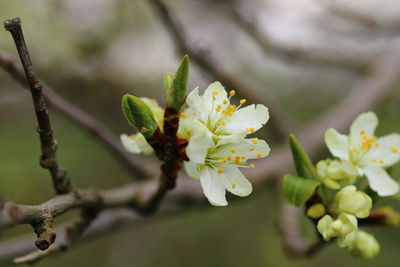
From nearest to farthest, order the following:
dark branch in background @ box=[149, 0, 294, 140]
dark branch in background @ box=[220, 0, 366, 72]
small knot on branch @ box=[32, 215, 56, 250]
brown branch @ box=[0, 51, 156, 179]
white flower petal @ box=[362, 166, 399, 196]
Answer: small knot on branch @ box=[32, 215, 56, 250], white flower petal @ box=[362, 166, 399, 196], brown branch @ box=[0, 51, 156, 179], dark branch in background @ box=[149, 0, 294, 140], dark branch in background @ box=[220, 0, 366, 72]

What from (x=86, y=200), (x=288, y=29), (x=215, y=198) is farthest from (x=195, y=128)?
(x=288, y=29)

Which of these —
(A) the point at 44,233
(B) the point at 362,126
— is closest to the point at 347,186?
(B) the point at 362,126

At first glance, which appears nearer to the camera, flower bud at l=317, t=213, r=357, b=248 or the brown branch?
flower bud at l=317, t=213, r=357, b=248

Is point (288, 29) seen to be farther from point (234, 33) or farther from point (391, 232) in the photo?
point (391, 232)

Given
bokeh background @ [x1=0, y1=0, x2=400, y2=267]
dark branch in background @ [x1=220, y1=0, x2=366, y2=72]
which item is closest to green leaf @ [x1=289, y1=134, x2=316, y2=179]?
bokeh background @ [x1=0, y1=0, x2=400, y2=267]

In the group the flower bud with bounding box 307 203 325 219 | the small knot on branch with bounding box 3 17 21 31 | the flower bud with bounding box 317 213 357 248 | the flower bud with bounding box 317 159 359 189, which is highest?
the small knot on branch with bounding box 3 17 21 31

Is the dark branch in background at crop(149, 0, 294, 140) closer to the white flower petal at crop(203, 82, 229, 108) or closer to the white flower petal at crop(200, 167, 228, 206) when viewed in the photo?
the white flower petal at crop(203, 82, 229, 108)

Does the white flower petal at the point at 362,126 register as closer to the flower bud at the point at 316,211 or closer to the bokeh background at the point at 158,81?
the flower bud at the point at 316,211
